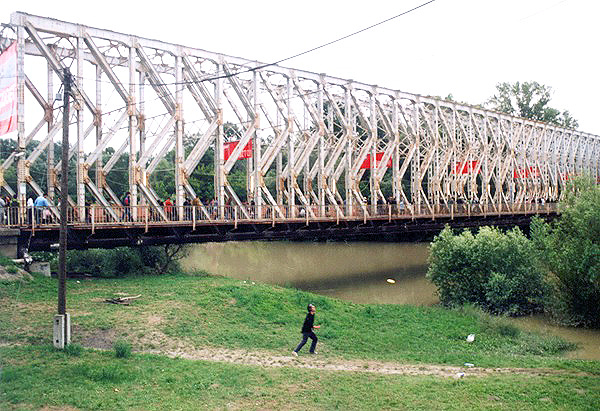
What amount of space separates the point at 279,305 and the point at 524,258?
12.5 m

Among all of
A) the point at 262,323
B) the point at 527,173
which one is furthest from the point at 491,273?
the point at 527,173

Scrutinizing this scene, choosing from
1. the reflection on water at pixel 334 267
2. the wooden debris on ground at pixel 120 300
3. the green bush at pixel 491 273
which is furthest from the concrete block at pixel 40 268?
the green bush at pixel 491 273

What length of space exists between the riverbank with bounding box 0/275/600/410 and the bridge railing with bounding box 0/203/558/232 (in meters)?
2.71

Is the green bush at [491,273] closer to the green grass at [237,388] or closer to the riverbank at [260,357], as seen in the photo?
the riverbank at [260,357]

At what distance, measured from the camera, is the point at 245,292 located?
2364cm

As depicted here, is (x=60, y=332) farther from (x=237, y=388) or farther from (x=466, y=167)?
(x=466, y=167)

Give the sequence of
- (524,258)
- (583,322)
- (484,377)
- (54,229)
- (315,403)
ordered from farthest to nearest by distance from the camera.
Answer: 1. (524,258)
2. (583,322)
3. (54,229)
4. (484,377)
5. (315,403)

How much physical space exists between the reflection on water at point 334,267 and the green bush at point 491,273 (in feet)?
10.8

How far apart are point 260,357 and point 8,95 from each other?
10400mm

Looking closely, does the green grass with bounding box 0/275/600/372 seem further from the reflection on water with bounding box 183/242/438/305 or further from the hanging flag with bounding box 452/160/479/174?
the hanging flag with bounding box 452/160/479/174

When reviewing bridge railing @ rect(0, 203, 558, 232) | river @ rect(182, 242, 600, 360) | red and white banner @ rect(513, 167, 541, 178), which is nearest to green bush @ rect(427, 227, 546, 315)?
river @ rect(182, 242, 600, 360)

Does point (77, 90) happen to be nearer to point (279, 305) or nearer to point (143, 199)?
point (143, 199)

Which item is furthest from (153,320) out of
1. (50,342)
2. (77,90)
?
(77,90)

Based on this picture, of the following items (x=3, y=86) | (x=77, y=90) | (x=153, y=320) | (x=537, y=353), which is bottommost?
(x=537, y=353)
